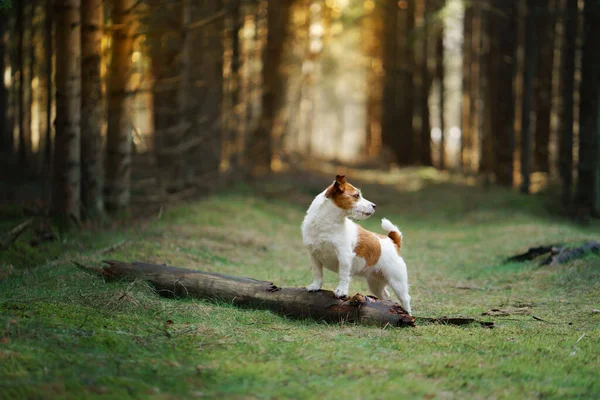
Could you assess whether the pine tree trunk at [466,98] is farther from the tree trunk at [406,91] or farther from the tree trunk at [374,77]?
the tree trunk at [374,77]

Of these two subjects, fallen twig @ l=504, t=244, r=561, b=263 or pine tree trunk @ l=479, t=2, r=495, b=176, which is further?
pine tree trunk @ l=479, t=2, r=495, b=176

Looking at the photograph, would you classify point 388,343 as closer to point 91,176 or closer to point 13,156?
point 91,176

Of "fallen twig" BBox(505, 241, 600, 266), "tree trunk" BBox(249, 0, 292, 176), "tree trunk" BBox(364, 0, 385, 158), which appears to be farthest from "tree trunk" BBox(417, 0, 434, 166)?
"fallen twig" BBox(505, 241, 600, 266)

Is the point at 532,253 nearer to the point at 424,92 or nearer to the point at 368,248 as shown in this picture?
the point at 368,248

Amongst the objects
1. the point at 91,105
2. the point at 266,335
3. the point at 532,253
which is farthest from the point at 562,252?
the point at 91,105

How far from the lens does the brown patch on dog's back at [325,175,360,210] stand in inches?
263

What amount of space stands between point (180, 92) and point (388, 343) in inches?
500

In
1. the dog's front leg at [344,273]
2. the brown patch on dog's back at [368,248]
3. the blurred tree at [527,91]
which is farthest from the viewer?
the blurred tree at [527,91]

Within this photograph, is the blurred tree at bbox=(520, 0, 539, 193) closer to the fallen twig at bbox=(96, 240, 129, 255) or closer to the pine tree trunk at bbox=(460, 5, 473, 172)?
the pine tree trunk at bbox=(460, 5, 473, 172)

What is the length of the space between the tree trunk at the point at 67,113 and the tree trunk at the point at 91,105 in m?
0.55

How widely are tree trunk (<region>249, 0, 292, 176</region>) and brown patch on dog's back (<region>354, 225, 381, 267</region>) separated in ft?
62.2

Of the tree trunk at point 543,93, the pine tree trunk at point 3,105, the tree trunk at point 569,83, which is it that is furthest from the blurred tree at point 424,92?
the pine tree trunk at point 3,105

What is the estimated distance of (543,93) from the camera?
23594mm

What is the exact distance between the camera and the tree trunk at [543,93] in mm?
23323
